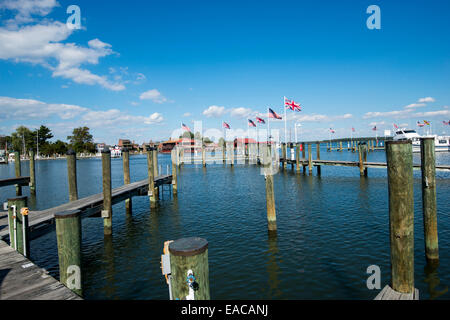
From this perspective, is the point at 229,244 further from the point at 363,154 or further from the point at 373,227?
the point at 363,154

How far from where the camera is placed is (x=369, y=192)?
66.1 ft

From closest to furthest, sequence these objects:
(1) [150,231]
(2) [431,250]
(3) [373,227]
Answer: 1. (2) [431,250]
2. (3) [373,227]
3. (1) [150,231]

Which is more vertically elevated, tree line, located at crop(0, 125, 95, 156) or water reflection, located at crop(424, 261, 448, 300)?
tree line, located at crop(0, 125, 95, 156)

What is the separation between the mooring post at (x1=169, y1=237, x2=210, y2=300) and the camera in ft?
11.5

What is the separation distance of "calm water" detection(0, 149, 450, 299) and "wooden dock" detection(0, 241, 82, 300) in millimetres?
2210

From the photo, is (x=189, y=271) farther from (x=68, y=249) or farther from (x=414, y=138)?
(x=414, y=138)

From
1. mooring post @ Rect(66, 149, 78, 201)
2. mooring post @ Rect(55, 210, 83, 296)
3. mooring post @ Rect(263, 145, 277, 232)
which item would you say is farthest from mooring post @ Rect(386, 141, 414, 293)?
mooring post @ Rect(66, 149, 78, 201)

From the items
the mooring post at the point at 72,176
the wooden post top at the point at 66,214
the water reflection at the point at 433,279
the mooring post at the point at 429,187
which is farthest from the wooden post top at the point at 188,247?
the mooring post at the point at 72,176

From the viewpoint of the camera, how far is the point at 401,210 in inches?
207

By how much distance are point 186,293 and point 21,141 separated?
530 feet

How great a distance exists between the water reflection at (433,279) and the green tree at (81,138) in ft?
545

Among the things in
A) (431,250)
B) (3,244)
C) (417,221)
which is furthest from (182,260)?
(417,221)

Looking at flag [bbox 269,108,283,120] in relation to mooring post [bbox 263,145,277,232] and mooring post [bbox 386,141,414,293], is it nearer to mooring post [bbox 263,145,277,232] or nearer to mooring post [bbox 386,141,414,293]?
mooring post [bbox 263,145,277,232]

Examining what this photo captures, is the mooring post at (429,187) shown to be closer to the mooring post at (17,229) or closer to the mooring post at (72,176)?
the mooring post at (17,229)
